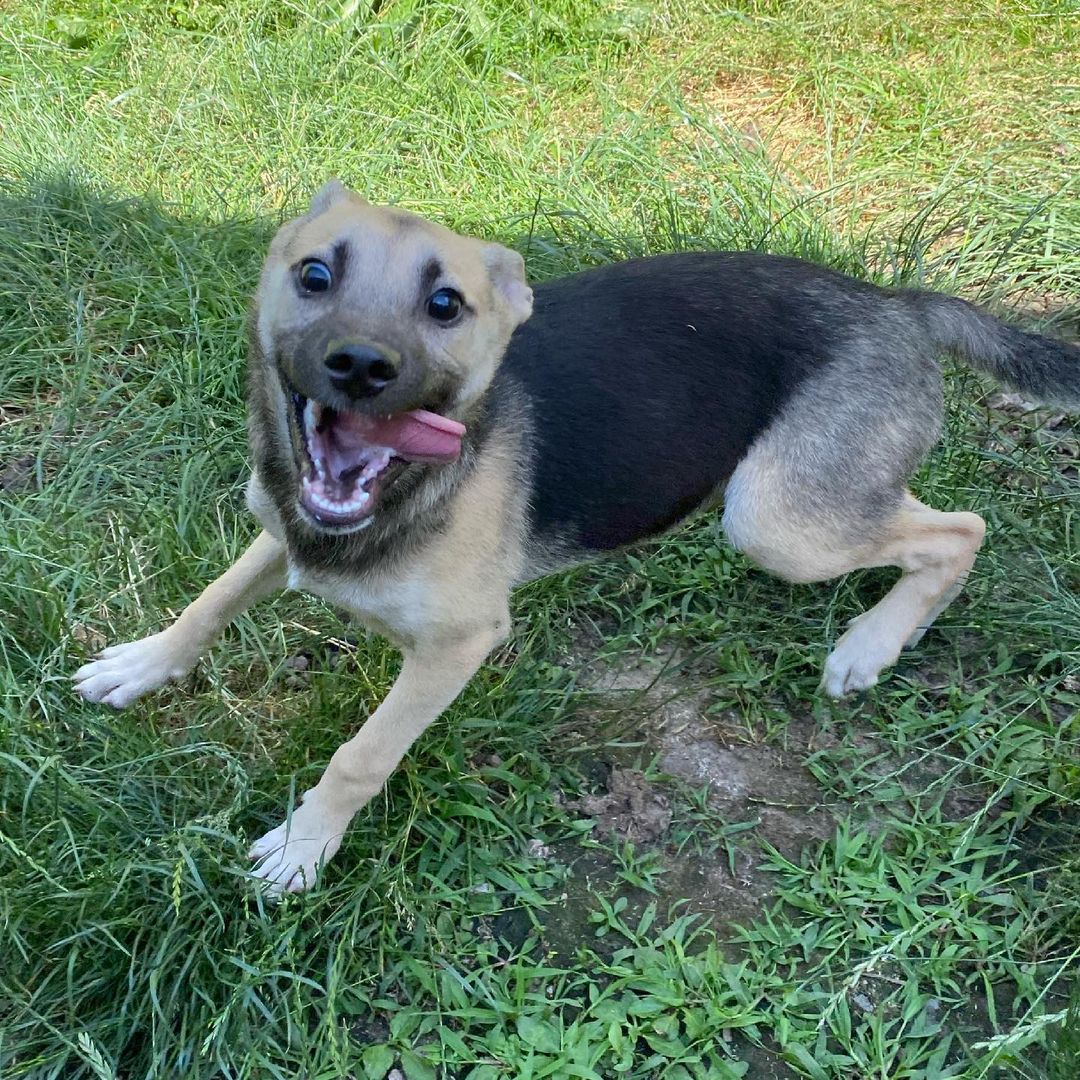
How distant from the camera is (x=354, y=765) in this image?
2.78 m

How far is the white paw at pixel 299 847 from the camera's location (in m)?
2.82

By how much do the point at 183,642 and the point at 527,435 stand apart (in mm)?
1250

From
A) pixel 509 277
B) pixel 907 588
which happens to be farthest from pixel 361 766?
pixel 907 588

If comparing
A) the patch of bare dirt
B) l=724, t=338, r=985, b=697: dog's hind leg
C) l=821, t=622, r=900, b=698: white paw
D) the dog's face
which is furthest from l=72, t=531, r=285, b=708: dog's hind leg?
l=821, t=622, r=900, b=698: white paw

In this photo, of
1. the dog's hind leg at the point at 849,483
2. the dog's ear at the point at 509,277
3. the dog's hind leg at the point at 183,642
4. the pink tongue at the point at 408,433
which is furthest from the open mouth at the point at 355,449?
the dog's hind leg at the point at 849,483

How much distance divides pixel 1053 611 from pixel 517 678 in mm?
2002

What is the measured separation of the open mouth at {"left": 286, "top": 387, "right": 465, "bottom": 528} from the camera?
2.50 meters

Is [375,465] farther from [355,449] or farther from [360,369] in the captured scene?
[360,369]

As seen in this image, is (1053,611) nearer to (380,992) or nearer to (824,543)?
(824,543)

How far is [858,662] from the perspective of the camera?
145 inches

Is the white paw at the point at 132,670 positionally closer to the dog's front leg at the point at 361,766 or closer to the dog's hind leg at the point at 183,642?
the dog's hind leg at the point at 183,642

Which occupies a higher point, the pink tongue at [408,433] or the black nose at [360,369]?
the black nose at [360,369]

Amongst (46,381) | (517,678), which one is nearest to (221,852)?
(517,678)

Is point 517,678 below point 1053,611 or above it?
below
